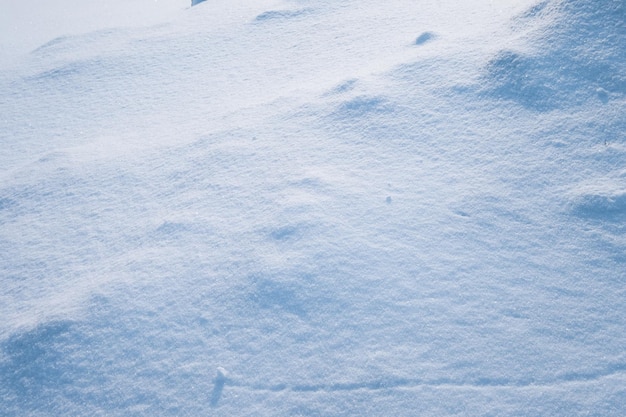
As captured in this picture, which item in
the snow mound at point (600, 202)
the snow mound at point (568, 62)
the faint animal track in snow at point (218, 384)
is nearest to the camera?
the faint animal track in snow at point (218, 384)

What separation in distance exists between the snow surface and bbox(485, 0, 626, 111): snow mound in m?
0.02

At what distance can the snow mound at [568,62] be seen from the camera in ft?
10.2

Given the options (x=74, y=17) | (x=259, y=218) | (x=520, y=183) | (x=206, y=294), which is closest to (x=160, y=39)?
(x=259, y=218)

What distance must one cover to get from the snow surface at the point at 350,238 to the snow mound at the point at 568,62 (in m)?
0.02

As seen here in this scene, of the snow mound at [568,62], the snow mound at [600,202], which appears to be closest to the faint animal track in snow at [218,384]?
the snow mound at [600,202]

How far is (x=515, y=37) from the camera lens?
3.53 m

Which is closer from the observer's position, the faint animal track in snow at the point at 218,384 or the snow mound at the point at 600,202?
the faint animal track in snow at the point at 218,384

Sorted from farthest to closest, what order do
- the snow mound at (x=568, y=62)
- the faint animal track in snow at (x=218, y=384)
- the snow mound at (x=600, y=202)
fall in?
the snow mound at (x=568, y=62) → the snow mound at (x=600, y=202) → the faint animal track in snow at (x=218, y=384)

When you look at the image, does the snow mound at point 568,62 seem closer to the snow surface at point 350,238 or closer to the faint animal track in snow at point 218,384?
the snow surface at point 350,238

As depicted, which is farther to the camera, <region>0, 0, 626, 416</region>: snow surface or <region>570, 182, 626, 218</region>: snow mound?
<region>570, 182, 626, 218</region>: snow mound

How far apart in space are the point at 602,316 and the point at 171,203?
8.28 ft

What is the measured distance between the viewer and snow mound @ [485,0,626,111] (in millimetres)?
3094

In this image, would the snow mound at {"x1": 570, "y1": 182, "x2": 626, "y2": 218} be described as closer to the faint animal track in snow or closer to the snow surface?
the snow surface

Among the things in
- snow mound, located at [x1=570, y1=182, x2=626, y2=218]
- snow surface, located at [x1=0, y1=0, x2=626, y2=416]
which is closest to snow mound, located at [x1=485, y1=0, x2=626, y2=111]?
snow surface, located at [x1=0, y1=0, x2=626, y2=416]
